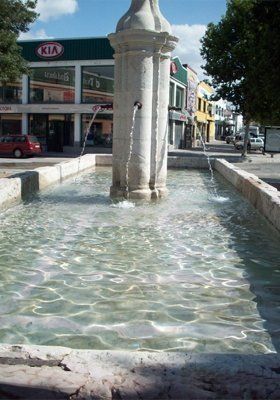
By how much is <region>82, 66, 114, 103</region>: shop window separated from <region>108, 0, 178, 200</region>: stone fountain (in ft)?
86.7

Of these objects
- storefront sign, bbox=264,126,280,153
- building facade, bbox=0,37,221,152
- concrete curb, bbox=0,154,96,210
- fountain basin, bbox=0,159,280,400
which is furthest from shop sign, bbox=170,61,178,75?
fountain basin, bbox=0,159,280,400

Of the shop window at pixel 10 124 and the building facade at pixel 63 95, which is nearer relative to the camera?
the building facade at pixel 63 95

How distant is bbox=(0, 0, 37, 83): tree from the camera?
25062 millimetres

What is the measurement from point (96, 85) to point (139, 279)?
110 ft

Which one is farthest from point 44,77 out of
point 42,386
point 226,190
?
point 42,386

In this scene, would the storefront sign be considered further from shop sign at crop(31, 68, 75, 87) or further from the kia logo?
the kia logo

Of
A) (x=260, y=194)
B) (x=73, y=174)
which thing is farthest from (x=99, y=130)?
(x=260, y=194)

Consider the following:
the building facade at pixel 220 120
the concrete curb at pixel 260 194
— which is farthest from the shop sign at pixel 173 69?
the building facade at pixel 220 120

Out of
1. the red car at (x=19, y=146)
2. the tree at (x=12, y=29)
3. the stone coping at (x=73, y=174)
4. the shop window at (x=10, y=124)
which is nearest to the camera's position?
the stone coping at (x=73, y=174)

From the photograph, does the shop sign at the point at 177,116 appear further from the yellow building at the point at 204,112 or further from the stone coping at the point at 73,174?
the stone coping at the point at 73,174

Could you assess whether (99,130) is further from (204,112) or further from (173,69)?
(204,112)

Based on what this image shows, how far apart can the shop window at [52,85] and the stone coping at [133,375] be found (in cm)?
3620

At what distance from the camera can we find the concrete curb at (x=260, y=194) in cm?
822

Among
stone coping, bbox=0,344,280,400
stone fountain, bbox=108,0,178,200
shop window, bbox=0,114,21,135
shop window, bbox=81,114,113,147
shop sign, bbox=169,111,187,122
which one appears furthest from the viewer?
shop sign, bbox=169,111,187,122
